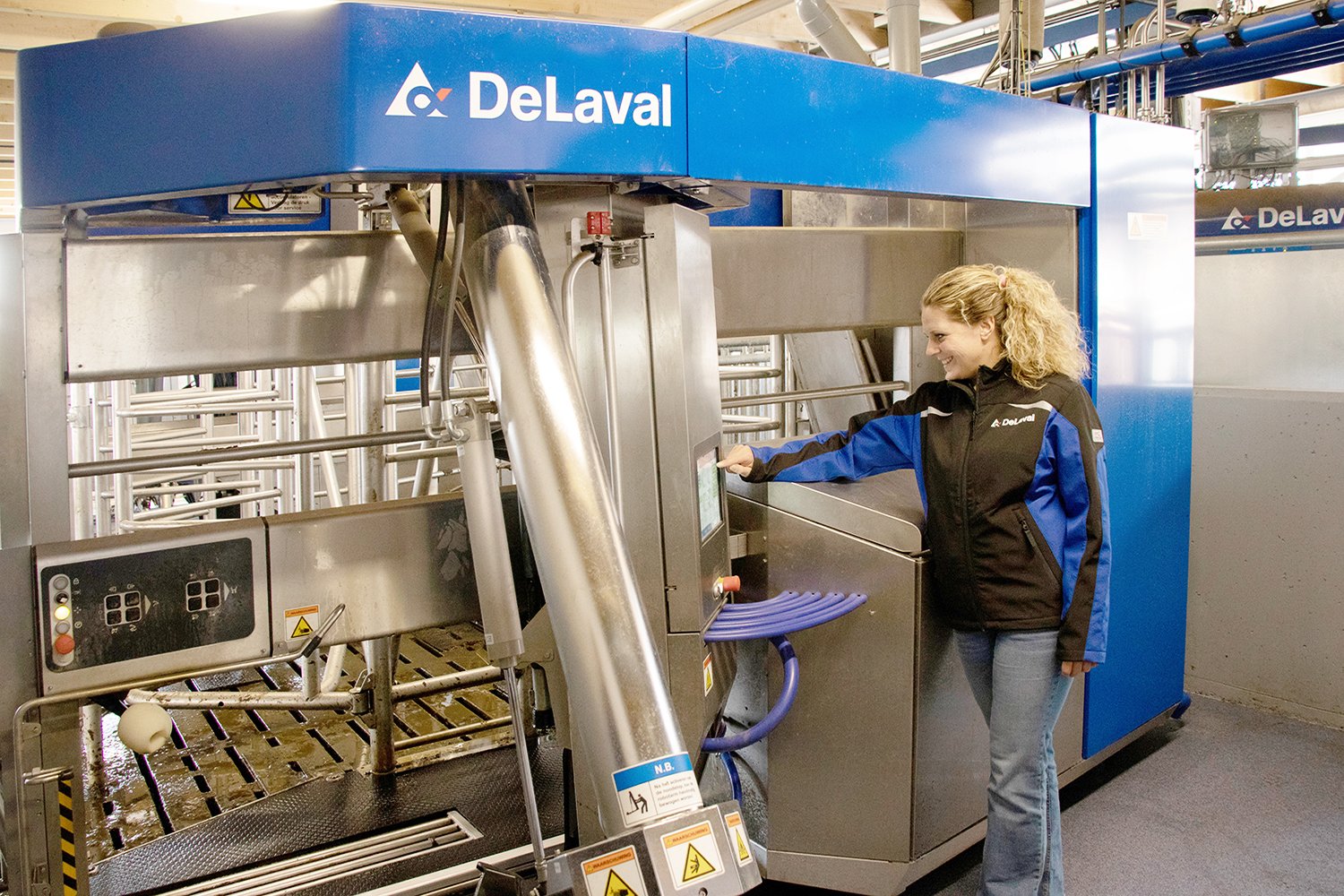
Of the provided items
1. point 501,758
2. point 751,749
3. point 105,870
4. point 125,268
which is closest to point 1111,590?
point 751,749

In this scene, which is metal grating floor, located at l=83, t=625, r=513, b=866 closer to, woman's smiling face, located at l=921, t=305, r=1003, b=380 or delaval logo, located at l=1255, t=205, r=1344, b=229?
woman's smiling face, located at l=921, t=305, r=1003, b=380

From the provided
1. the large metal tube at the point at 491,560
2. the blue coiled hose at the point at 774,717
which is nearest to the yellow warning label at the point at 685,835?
the large metal tube at the point at 491,560

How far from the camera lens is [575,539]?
4.99 ft

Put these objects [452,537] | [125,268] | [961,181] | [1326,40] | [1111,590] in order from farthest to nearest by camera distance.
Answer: [1326,40] < [1111,590] < [961,181] < [452,537] < [125,268]

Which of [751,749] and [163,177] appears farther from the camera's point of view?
[751,749]

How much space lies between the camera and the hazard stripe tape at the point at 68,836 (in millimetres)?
1734

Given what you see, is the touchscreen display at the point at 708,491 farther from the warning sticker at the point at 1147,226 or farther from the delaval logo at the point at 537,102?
the warning sticker at the point at 1147,226

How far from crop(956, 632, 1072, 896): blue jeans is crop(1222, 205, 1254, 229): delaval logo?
288 centimetres

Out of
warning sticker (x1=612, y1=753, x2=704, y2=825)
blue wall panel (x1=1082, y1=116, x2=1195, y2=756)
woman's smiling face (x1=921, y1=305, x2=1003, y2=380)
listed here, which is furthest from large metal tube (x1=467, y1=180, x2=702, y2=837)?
blue wall panel (x1=1082, y1=116, x2=1195, y2=756)

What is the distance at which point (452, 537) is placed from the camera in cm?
206

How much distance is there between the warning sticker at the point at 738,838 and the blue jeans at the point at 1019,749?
1022 mm

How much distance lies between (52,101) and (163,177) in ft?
0.73

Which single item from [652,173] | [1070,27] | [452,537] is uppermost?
[1070,27]

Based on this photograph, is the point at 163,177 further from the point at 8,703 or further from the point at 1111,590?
the point at 1111,590
